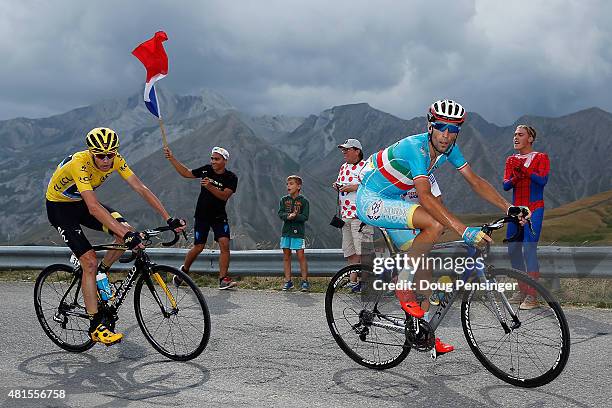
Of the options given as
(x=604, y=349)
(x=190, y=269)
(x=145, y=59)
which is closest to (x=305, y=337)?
(x=604, y=349)

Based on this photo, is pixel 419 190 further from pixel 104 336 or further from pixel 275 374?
pixel 104 336

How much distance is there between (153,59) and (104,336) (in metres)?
5.07

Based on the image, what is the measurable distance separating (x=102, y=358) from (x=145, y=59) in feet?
16.7

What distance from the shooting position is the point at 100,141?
5.48 m

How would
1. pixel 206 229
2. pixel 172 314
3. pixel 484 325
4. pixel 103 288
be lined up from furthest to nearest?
pixel 206 229, pixel 103 288, pixel 172 314, pixel 484 325

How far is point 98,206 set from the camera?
5414 millimetres

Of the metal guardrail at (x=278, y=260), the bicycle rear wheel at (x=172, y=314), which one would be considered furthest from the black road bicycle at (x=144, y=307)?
the metal guardrail at (x=278, y=260)

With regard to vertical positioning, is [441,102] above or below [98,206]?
above

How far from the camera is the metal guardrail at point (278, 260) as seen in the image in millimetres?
8016

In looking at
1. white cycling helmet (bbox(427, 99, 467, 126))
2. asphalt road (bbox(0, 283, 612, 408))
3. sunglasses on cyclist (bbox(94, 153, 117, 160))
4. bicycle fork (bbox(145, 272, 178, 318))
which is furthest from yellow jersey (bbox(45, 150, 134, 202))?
white cycling helmet (bbox(427, 99, 467, 126))

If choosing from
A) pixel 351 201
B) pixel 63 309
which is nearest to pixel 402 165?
pixel 63 309

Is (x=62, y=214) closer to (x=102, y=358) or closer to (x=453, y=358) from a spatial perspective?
(x=102, y=358)

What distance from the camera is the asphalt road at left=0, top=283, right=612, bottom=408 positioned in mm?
4422

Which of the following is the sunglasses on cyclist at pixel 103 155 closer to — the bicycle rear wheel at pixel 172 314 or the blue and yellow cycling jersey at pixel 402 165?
the bicycle rear wheel at pixel 172 314
